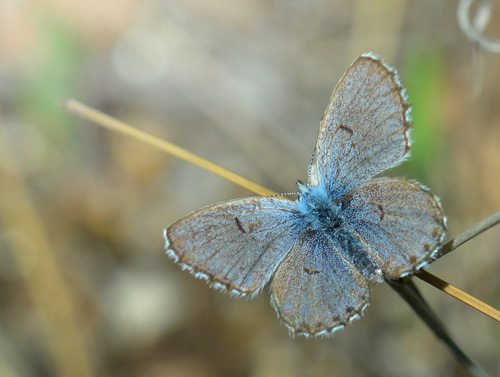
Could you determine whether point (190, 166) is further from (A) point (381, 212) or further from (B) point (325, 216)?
(A) point (381, 212)

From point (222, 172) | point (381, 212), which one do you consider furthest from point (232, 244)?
point (381, 212)

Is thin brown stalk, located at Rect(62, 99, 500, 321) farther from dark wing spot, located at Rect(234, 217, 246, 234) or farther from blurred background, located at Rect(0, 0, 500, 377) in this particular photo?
blurred background, located at Rect(0, 0, 500, 377)

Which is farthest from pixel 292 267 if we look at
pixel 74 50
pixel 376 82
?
pixel 74 50

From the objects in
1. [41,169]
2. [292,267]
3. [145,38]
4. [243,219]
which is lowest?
[292,267]

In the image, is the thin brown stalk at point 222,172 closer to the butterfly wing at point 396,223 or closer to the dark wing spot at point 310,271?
the butterfly wing at point 396,223

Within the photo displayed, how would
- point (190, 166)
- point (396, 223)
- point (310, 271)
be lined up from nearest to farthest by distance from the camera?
point (396, 223)
point (310, 271)
point (190, 166)

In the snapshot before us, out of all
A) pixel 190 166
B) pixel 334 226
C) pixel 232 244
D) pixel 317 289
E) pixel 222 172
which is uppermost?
pixel 190 166

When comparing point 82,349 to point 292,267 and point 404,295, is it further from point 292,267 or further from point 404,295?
point 404,295
